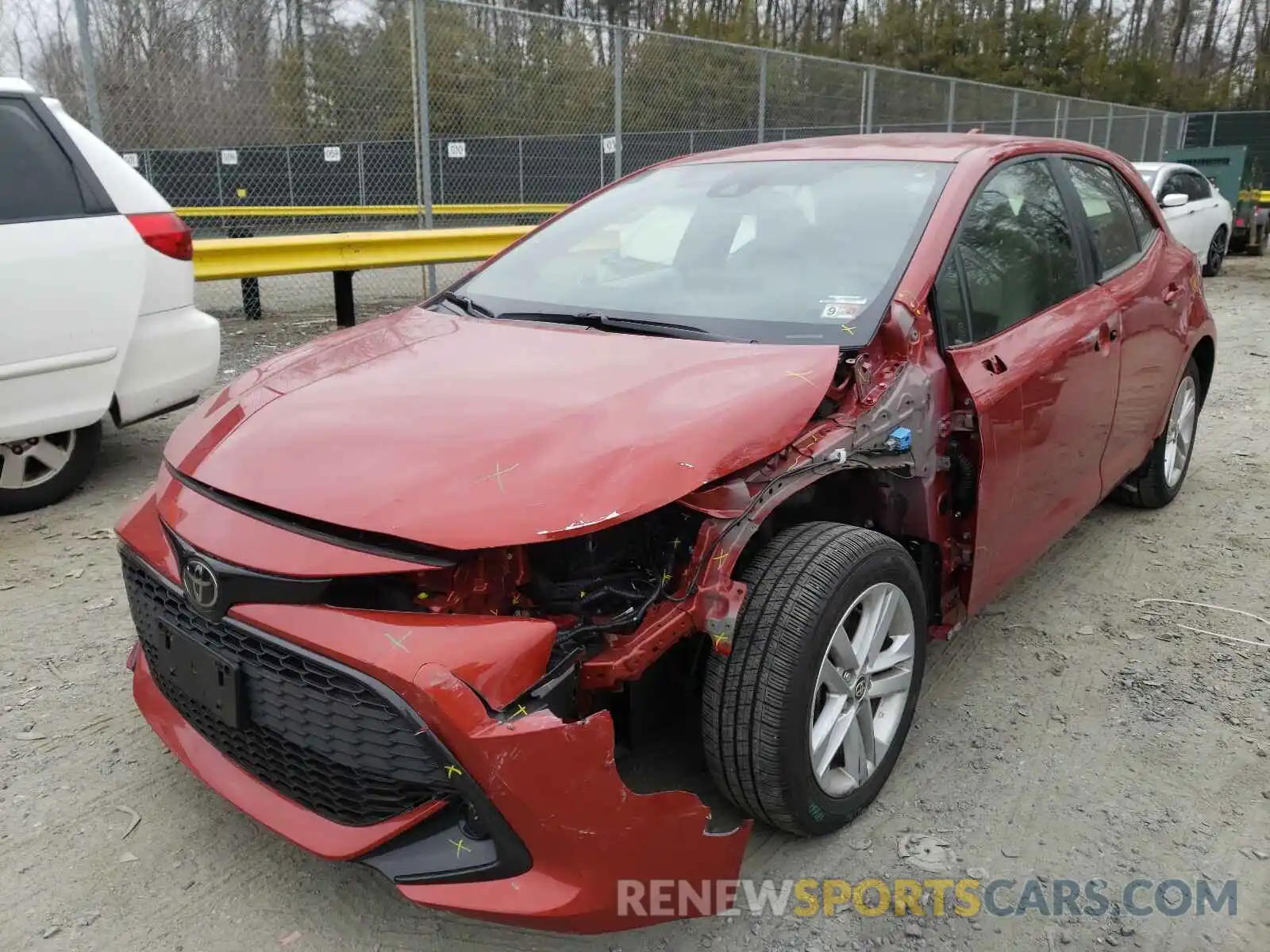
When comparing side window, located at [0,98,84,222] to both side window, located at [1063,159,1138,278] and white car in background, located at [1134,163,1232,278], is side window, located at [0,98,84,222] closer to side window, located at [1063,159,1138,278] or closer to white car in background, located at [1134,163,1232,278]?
side window, located at [1063,159,1138,278]

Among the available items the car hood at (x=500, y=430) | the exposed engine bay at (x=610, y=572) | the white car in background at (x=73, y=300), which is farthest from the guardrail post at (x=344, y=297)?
the exposed engine bay at (x=610, y=572)

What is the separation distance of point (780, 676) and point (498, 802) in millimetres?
665

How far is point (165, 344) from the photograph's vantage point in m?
4.71

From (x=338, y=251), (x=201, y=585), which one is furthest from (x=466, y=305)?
(x=338, y=251)

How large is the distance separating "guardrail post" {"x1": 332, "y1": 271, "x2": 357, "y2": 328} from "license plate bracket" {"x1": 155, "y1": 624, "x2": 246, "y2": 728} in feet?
20.3

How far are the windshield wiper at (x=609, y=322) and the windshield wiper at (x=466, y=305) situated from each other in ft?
0.26

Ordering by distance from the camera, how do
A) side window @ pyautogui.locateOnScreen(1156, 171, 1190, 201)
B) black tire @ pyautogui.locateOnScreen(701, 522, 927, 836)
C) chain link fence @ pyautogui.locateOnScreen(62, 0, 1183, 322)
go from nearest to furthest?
black tire @ pyautogui.locateOnScreen(701, 522, 927, 836)
chain link fence @ pyautogui.locateOnScreen(62, 0, 1183, 322)
side window @ pyautogui.locateOnScreen(1156, 171, 1190, 201)

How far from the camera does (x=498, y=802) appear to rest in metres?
1.79

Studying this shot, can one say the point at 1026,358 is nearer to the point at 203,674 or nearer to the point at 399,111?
the point at 203,674

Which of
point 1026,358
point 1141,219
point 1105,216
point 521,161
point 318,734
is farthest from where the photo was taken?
point 521,161

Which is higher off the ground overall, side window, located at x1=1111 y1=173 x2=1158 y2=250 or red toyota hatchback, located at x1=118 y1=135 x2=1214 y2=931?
side window, located at x1=1111 y1=173 x2=1158 y2=250

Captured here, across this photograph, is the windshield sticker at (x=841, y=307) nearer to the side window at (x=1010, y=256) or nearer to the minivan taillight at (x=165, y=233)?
the side window at (x=1010, y=256)

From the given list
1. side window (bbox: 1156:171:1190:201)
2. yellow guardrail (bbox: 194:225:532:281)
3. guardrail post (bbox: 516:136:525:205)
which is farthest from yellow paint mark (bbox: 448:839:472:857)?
side window (bbox: 1156:171:1190:201)

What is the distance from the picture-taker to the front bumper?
1769 millimetres
